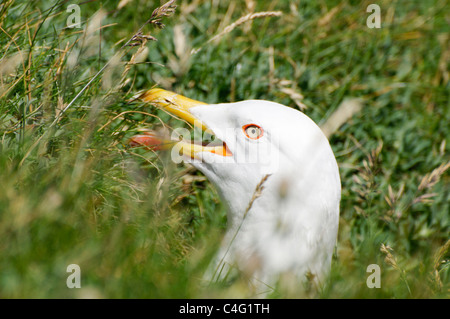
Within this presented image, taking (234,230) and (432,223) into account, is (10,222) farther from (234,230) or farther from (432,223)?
(432,223)

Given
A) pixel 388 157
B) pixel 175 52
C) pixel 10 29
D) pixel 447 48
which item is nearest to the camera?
pixel 10 29

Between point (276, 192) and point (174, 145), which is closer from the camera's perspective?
point (276, 192)

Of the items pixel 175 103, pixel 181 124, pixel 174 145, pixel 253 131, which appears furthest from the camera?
pixel 181 124

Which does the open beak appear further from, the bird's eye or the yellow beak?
the bird's eye

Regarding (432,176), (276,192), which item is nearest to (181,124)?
(276,192)

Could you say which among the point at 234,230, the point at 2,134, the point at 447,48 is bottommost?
the point at 234,230

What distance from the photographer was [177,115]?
3082 mm

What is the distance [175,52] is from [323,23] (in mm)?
1392

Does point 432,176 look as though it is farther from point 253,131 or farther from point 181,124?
point 181,124

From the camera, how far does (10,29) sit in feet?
10.8

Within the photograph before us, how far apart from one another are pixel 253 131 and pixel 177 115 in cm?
52

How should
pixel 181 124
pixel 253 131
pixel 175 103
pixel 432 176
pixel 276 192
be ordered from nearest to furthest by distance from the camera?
pixel 276 192
pixel 253 131
pixel 175 103
pixel 432 176
pixel 181 124

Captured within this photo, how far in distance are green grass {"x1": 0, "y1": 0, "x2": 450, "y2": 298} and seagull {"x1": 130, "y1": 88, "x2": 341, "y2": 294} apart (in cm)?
16
